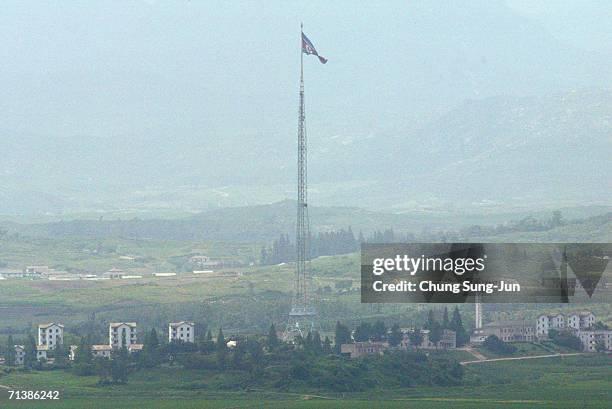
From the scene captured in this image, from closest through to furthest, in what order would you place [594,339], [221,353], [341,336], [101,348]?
[221,353]
[101,348]
[341,336]
[594,339]

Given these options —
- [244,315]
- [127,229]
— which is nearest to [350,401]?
[244,315]

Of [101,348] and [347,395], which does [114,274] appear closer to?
[101,348]

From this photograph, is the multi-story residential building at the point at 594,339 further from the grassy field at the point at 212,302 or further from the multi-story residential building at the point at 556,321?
the grassy field at the point at 212,302

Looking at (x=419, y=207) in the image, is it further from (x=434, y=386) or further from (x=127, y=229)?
(x=434, y=386)

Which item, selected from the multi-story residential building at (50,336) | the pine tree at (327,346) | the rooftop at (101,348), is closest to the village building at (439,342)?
the pine tree at (327,346)

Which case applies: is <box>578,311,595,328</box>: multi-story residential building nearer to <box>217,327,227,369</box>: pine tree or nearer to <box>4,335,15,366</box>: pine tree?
<box>217,327,227,369</box>: pine tree

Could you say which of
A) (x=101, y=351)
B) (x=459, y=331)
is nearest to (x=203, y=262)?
(x=459, y=331)
